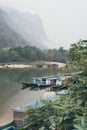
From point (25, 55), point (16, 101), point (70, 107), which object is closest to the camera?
point (70, 107)

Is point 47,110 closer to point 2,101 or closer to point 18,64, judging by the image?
point 2,101

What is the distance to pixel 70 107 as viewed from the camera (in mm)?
6293

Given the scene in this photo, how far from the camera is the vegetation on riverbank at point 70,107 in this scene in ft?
20.0

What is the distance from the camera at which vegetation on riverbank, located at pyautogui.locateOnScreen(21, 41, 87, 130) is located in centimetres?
611

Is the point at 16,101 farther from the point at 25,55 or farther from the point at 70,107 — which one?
the point at 25,55

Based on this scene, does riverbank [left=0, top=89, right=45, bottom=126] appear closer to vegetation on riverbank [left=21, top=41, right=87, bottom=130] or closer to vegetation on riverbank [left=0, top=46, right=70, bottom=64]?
vegetation on riverbank [left=21, top=41, right=87, bottom=130]

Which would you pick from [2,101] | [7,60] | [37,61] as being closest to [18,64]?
[7,60]

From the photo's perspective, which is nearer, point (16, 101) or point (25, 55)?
point (16, 101)

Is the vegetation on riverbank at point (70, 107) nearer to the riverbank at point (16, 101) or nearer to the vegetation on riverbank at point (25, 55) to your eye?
the riverbank at point (16, 101)

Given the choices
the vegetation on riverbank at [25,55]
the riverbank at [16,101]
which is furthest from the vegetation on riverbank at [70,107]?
the vegetation on riverbank at [25,55]

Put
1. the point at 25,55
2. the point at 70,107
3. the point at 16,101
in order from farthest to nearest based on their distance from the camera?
the point at 25,55 < the point at 16,101 < the point at 70,107

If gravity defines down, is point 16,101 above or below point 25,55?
below

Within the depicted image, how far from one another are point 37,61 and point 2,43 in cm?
3278

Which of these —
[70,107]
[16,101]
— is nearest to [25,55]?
[16,101]
